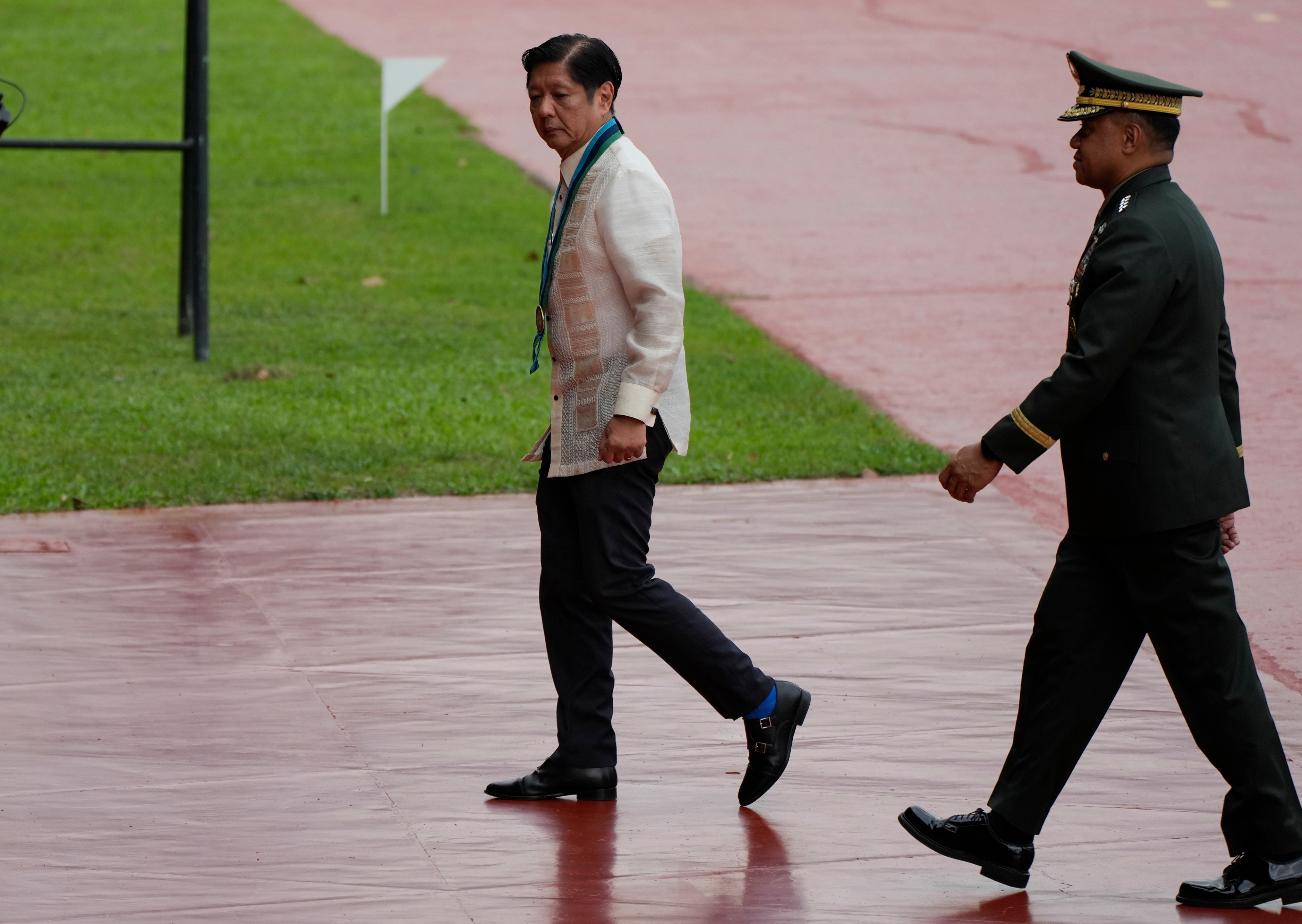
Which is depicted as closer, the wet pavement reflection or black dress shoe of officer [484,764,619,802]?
the wet pavement reflection

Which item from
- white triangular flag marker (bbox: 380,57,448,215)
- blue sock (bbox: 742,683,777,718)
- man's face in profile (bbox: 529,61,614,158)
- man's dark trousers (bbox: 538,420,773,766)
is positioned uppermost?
man's face in profile (bbox: 529,61,614,158)

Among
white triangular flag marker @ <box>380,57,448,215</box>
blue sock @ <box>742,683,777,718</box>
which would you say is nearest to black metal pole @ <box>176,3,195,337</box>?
white triangular flag marker @ <box>380,57,448,215</box>

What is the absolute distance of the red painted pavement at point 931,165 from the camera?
993 centimetres

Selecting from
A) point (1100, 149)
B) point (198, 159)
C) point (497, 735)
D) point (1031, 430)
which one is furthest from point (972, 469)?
point (198, 159)

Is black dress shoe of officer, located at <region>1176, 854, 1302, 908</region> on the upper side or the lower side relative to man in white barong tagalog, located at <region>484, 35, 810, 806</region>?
lower

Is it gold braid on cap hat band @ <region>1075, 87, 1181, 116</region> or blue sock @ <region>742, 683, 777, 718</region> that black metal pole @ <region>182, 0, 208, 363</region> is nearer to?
blue sock @ <region>742, 683, 777, 718</region>

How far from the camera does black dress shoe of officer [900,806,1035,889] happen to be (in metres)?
4.23

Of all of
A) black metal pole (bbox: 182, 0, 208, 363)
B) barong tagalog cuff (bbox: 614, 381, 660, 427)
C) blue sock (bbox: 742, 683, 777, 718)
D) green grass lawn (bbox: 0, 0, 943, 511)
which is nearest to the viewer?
barong tagalog cuff (bbox: 614, 381, 660, 427)

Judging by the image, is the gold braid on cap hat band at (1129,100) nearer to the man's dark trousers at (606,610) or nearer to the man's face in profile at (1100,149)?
the man's face in profile at (1100,149)

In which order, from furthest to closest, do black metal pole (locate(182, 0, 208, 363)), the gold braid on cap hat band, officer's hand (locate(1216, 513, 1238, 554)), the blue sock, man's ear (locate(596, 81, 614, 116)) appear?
black metal pole (locate(182, 0, 208, 363)) < the blue sock < man's ear (locate(596, 81, 614, 116)) < officer's hand (locate(1216, 513, 1238, 554)) < the gold braid on cap hat band

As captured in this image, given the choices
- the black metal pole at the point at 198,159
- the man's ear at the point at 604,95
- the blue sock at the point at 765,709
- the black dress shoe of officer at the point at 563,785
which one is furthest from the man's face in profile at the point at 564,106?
the black metal pole at the point at 198,159

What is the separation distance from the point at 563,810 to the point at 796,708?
2.06ft

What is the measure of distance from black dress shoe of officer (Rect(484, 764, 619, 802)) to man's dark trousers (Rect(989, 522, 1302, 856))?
40.1 inches

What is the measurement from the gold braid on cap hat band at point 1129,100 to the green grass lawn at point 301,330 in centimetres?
440
